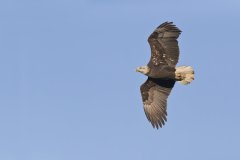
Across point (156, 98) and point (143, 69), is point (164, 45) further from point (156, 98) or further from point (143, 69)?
point (156, 98)

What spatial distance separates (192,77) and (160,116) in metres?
1.78

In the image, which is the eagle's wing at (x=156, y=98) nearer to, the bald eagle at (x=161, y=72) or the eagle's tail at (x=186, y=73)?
the bald eagle at (x=161, y=72)

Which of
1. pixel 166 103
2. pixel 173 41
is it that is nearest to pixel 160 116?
pixel 166 103

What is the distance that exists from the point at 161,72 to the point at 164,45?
907 millimetres

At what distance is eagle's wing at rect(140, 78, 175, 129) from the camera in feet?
98.7

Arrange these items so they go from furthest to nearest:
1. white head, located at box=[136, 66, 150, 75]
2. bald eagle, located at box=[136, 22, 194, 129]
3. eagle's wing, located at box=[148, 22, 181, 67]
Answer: white head, located at box=[136, 66, 150, 75] → bald eagle, located at box=[136, 22, 194, 129] → eagle's wing, located at box=[148, 22, 181, 67]

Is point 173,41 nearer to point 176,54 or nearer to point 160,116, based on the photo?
point 176,54

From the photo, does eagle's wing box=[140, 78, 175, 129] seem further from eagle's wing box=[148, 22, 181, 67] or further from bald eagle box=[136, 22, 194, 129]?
eagle's wing box=[148, 22, 181, 67]

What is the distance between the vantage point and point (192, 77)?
96.7 ft

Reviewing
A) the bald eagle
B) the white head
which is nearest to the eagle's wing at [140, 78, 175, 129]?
the bald eagle

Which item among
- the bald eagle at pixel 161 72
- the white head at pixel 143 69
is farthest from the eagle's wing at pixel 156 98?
the white head at pixel 143 69

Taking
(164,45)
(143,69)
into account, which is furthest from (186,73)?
(143,69)

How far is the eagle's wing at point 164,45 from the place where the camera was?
29.2m

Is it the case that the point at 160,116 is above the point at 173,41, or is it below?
below
